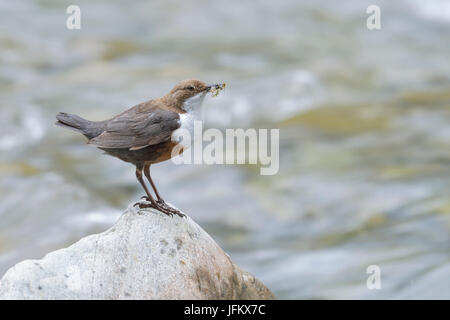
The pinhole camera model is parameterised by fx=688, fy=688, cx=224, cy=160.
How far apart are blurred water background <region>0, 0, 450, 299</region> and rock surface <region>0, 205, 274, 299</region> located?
10.00 ft

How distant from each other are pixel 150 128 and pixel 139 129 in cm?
8

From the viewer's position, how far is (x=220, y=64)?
1365 centimetres

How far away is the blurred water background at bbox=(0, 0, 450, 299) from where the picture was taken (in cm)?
773

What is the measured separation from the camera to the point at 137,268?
12.6 ft

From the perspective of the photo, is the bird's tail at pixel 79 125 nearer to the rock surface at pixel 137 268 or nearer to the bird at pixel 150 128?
the bird at pixel 150 128

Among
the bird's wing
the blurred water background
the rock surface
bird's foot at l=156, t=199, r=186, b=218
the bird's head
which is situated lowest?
the rock surface

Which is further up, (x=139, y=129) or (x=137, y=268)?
(x=139, y=129)

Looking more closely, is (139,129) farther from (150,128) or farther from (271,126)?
(271,126)

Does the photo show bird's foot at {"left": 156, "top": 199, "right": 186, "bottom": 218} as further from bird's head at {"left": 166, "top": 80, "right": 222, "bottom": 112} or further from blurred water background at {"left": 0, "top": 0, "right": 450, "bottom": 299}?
blurred water background at {"left": 0, "top": 0, "right": 450, "bottom": 299}

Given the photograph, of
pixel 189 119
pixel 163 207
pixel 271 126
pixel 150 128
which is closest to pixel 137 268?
pixel 163 207

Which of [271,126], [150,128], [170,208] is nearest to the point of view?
[150,128]

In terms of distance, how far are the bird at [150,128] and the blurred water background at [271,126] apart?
128 inches

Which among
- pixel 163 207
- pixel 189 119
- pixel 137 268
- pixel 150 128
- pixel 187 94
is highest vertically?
pixel 187 94

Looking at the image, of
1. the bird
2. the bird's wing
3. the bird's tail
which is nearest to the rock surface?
the bird
